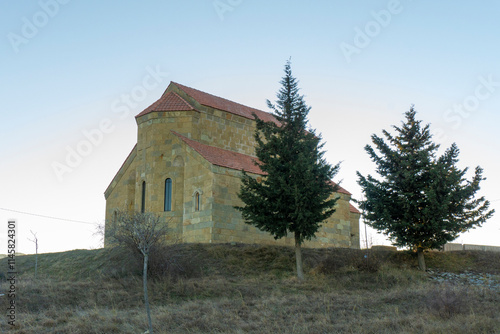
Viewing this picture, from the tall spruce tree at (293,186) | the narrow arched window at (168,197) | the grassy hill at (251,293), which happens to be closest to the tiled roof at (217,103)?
the narrow arched window at (168,197)

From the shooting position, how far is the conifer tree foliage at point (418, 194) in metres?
24.5

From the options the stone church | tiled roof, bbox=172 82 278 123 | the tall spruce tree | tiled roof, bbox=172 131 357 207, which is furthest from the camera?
tiled roof, bbox=172 82 278 123

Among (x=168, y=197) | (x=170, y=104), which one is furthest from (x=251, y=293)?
(x=170, y=104)

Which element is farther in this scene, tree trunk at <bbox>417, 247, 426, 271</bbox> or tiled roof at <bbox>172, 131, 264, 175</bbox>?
tiled roof at <bbox>172, 131, 264, 175</bbox>

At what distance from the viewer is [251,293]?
21.3 m

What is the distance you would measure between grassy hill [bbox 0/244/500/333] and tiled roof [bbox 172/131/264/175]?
4.73 m

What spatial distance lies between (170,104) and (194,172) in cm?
482

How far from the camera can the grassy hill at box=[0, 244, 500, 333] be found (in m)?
17.2

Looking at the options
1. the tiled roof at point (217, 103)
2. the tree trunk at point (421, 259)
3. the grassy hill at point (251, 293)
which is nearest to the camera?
the grassy hill at point (251, 293)

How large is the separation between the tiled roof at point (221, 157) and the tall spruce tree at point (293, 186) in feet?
16.8

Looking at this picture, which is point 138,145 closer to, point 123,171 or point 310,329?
point 123,171

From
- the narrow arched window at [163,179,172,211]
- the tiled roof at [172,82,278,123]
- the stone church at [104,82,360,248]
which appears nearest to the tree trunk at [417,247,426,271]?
the stone church at [104,82,360,248]

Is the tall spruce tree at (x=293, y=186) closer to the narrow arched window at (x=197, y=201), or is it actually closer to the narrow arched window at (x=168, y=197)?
the narrow arched window at (x=197, y=201)

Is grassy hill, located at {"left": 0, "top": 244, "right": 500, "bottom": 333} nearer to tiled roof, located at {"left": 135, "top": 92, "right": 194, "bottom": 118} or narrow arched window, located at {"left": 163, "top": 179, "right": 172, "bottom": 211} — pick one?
narrow arched window, located at {"left": 163, "top": 179, "right": 172, "bottom": 211}
